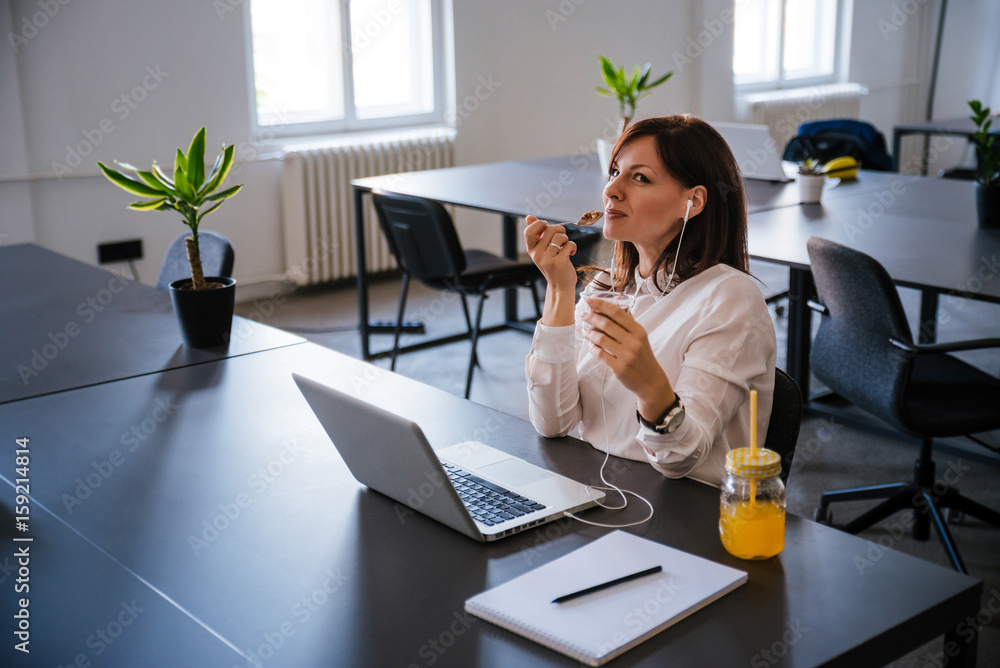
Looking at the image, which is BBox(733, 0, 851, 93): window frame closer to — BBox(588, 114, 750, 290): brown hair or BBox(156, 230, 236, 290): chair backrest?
BBox(156, 230, 236, 290): chair backrest

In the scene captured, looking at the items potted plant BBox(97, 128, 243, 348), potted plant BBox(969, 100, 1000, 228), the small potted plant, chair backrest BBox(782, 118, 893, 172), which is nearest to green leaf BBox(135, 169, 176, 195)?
potted plant BBox(97, 128, 243, 348)

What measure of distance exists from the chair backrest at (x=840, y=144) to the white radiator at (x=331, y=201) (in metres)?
1.93

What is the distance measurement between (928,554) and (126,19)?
3.88m

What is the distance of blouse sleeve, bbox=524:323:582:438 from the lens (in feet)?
5.05

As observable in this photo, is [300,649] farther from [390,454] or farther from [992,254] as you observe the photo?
[992,254]

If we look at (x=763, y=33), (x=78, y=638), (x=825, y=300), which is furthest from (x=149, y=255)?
(x=763, y=33)

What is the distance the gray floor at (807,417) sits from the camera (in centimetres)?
252

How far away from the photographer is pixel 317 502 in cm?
133

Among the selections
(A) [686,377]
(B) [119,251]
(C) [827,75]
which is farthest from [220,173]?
(C) [827,75]

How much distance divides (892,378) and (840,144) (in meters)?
2.72

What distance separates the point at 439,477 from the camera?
116 cm

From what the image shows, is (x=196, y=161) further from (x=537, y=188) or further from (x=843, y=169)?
(x=843, y=169)

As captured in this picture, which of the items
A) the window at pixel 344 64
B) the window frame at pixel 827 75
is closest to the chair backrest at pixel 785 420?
the window at pixel 344 64

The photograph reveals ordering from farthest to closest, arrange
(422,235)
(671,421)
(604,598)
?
(422,235)
(671,421)
(604,598)
